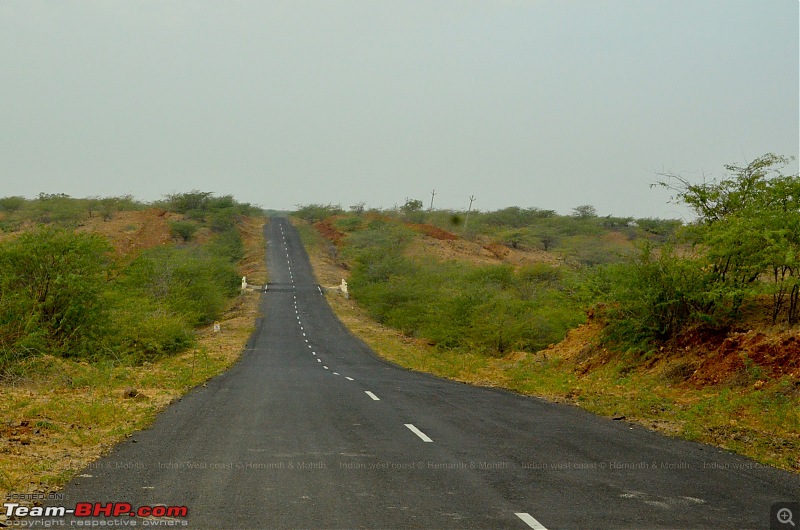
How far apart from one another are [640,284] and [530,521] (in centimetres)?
1638

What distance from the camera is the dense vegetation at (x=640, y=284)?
18.7 metres

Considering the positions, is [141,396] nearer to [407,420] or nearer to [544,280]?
[407,420]

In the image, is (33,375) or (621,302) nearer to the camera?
(33,375)

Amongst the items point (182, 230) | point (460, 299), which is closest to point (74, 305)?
point (460, 299)

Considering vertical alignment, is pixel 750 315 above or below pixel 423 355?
above

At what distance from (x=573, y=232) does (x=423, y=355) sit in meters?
74.3

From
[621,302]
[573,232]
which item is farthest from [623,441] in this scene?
[573,232]

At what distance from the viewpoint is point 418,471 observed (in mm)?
8555

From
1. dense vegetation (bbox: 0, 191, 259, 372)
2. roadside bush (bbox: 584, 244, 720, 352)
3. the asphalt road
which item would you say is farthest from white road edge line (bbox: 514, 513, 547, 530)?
dense vegetation (bbox: 0, 191, 259, 372)

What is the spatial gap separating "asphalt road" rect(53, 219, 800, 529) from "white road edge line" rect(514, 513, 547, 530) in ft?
0.11

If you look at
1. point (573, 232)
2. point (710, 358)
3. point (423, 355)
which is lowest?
point (423, 355)

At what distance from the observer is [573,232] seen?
108 metres

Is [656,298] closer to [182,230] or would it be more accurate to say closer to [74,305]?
[74,305]

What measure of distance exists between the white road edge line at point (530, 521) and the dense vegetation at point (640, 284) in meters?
12.3
